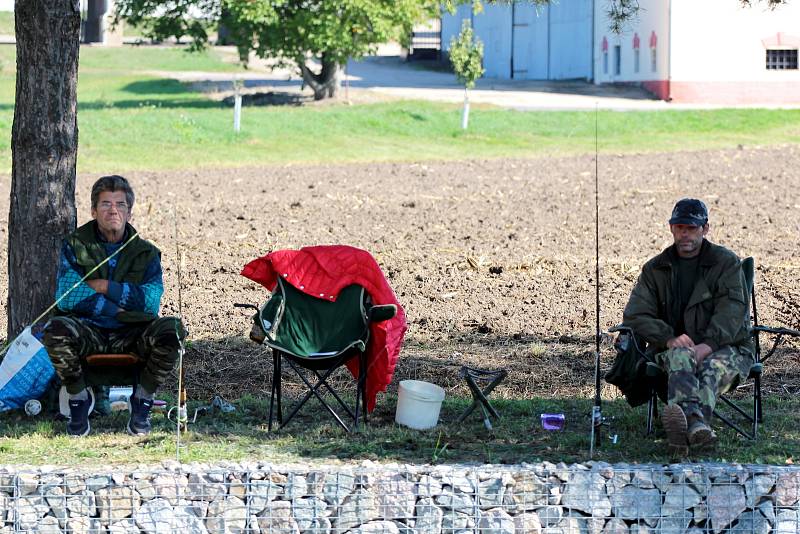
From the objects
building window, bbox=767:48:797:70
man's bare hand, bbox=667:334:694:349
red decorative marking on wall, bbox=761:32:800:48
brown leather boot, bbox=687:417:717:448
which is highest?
red decorative marking on wall, bbox=761:32:800:48

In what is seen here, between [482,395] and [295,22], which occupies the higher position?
[295,22]

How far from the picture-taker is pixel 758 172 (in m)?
18.5

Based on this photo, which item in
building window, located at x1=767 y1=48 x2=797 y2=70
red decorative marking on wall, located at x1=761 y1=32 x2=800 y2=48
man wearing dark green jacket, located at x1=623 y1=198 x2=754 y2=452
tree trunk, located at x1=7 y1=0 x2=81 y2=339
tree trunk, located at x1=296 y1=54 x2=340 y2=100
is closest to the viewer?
man wearing dark green jacket, located at x1=623 y1=198 x2=754 y2=452

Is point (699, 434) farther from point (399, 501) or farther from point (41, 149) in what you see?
point (41, 149)

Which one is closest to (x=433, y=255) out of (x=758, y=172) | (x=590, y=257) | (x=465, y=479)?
(x=590, y=257)

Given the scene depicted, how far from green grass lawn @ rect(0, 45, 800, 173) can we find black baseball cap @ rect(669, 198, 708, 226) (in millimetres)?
14987

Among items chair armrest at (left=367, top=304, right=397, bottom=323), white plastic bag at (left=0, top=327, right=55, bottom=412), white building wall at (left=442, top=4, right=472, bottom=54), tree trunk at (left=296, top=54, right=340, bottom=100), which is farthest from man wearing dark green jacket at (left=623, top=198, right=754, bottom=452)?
white building wall at (left=442, top=4, right=472, bottom=54)

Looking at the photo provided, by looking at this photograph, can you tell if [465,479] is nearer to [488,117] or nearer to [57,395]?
[57,395]

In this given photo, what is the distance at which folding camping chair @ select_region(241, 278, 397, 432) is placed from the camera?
21.8ft

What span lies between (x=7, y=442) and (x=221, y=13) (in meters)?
25.7

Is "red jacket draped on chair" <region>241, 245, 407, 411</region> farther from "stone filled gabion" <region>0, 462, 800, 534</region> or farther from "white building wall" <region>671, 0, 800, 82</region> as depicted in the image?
"white building wall" <region>671, 0, 800, 82</region>

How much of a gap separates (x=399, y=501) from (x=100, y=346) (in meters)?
2.10

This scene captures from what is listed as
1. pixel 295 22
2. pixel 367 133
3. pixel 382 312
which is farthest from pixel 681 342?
pixel 295 22

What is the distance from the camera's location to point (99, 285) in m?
6.57
